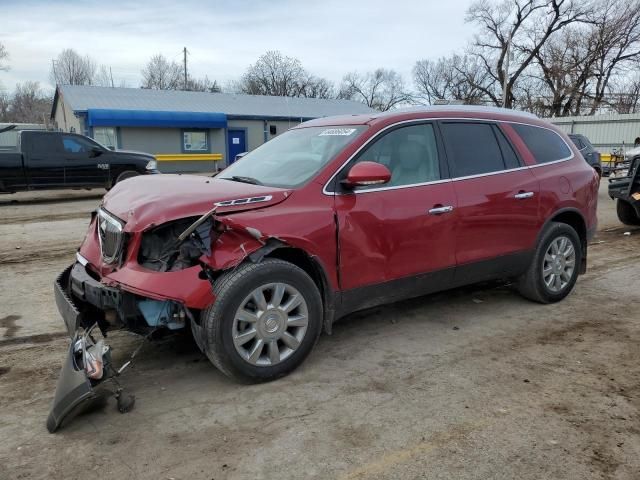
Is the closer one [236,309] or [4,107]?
[236,309]

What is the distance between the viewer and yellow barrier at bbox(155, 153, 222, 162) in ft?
90.8

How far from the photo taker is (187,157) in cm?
2842

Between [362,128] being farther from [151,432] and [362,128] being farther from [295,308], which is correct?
[151,432]

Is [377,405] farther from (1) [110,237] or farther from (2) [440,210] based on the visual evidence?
(1) [110,237]

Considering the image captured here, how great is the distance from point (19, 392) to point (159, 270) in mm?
1296

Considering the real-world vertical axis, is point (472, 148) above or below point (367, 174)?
above

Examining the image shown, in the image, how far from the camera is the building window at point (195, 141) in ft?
97.8

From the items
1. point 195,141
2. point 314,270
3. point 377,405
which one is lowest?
point 377,405

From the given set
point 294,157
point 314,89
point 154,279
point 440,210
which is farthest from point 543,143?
point 314,89

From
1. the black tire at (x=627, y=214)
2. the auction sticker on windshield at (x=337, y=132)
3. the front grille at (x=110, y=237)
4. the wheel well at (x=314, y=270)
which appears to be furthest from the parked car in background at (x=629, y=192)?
the front grille at (x=110, y=237)

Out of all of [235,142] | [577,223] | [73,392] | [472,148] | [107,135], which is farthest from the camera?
[235,142]

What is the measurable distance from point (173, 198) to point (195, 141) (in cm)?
2798

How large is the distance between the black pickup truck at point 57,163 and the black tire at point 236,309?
1248 cm

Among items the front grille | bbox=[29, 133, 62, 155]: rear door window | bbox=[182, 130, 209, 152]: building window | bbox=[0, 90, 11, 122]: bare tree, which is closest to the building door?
bbox=[182, 130, 209, 152]: building window
